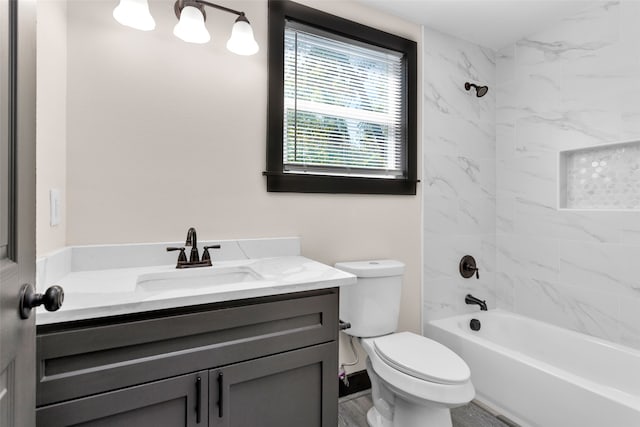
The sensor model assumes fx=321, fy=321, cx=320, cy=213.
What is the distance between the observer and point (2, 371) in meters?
0.51

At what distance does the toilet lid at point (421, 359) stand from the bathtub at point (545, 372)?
1.51 ft

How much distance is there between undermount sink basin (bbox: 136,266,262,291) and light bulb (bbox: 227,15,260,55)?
1002 mm

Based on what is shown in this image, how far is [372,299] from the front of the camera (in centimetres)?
172

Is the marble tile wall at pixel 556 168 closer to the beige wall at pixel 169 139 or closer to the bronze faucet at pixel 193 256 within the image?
the beige wall at pixel 169 139

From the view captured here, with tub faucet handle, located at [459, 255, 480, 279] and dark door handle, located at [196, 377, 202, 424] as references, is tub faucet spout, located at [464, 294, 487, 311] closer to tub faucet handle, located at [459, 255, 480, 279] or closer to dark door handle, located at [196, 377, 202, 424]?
tub faucet handle, located at [459, 255, 480, 279]

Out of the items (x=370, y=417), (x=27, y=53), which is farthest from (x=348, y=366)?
(x=27, y=53)

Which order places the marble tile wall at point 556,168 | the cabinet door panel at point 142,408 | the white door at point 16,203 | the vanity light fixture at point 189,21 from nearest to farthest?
the white door at point 16,203 → the cabinet door panel at point 142,408 → the vanity light fixture at point 189,21 → the marble tile wall at point 556,168

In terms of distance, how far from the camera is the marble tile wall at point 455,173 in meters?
2.21

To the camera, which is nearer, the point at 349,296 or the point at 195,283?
the point at 195,283

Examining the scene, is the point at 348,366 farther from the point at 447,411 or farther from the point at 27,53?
the point at 27,53

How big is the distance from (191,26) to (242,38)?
22cm

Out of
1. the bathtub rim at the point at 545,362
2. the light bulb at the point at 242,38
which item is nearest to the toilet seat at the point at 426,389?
the bathtub rim at the point at 545,362

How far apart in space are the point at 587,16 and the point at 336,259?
2.16 metres

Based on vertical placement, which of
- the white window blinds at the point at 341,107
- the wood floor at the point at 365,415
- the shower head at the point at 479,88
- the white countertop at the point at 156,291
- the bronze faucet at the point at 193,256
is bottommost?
the wood floor at the point at 365,415
